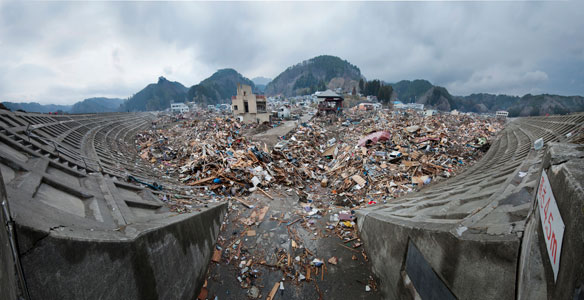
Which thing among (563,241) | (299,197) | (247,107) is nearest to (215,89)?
(247,107)

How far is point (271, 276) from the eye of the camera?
14.3 ft

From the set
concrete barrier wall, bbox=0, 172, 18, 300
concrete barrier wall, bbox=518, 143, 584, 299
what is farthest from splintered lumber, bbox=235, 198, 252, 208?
concrete barrier wall, bbox=518, 143, 584, 299

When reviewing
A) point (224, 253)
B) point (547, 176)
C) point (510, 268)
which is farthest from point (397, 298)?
point (224, 253)

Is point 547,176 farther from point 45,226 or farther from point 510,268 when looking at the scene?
point 45,226

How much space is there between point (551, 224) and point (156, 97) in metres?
166

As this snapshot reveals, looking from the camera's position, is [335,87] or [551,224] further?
[335,87]

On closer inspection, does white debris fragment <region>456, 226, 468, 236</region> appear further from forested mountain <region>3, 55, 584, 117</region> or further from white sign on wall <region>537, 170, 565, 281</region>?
forested mountain <region>3, 55, 584, 117</region>

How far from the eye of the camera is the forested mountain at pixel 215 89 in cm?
11871

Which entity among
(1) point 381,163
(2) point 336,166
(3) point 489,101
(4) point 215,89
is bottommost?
(2) point 336,166

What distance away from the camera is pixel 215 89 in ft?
459

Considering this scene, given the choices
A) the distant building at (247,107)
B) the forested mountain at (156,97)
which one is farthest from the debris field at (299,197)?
the forested mountain at (156,97)

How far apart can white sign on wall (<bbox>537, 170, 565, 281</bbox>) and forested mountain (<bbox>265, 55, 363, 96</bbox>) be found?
435 ft

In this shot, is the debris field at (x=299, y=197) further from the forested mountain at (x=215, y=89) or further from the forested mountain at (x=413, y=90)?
the forested mountain at (x=413, y=90)

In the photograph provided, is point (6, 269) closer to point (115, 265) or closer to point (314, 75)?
point (115, 265)
